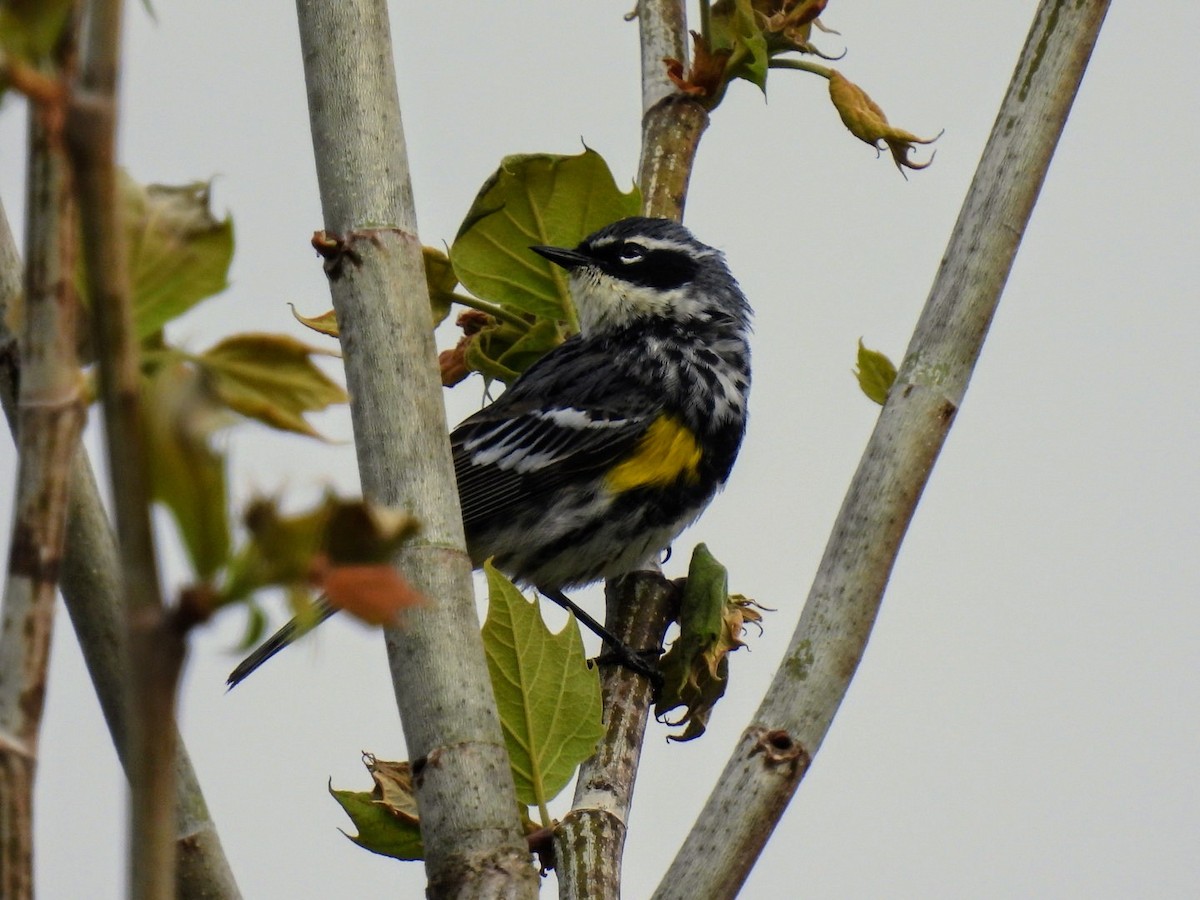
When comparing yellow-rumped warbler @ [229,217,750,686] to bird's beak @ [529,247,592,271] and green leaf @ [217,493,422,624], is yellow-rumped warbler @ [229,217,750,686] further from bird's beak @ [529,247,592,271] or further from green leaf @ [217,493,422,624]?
green leaf @ [217,493,422,624]

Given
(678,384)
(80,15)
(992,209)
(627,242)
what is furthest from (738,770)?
(678,384)

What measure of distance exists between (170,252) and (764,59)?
8.90ft

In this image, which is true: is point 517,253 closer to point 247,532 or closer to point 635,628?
point 635,628

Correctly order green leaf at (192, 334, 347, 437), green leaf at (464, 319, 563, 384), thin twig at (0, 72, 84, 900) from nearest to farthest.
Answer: thin twig at (0, 72, 84, 900) < green leaf at (192, 334, 347, 437) < green leaf at (464, 319, 563, 384)

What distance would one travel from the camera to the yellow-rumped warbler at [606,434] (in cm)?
607

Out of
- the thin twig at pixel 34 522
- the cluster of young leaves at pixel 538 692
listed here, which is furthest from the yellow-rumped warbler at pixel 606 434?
the thin twig at pixel 34 522

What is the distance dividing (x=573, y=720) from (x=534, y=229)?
169 centimetres

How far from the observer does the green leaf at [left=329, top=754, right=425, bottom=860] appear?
9.04 ft

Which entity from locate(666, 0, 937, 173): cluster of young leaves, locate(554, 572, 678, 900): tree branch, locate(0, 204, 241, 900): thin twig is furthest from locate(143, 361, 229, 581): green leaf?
locate(666, 0, 937, 173): cluster of young leaves

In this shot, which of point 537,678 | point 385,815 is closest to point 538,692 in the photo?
point 537,678

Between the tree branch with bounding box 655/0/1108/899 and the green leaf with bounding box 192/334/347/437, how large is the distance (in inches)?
40.7

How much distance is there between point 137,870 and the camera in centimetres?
74

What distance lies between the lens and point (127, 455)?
0.71 meters

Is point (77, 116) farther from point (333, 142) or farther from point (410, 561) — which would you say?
point (333, 142)
